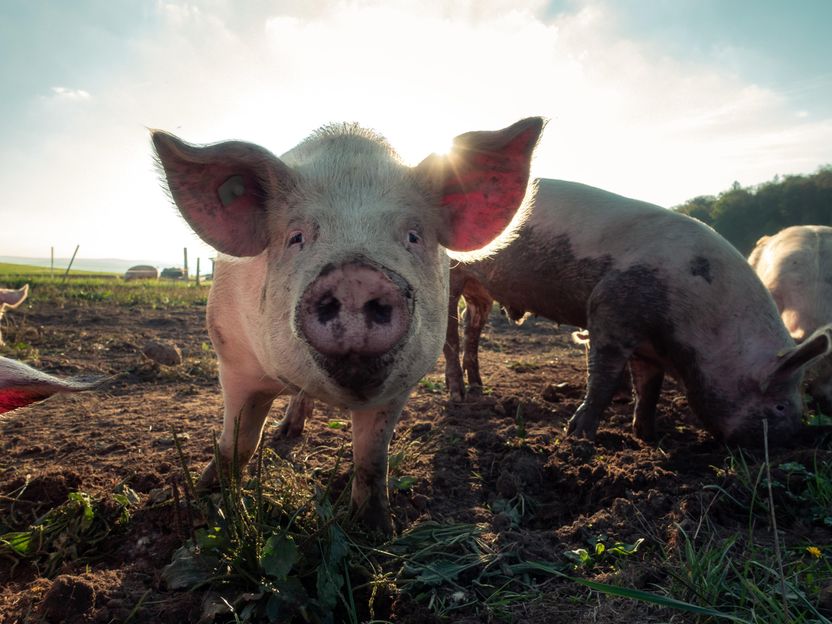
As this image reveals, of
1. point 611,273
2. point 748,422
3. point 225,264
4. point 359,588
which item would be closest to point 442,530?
point 359,588

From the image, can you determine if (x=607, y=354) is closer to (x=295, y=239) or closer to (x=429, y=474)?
(x=429, y=474)

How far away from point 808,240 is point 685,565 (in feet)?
17.4

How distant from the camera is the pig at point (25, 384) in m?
1.05

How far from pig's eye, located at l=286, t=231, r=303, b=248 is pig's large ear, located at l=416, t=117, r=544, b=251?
0.66m

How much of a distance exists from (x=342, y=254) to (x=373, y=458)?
44.7 inches

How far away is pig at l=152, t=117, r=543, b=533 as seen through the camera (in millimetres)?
1819

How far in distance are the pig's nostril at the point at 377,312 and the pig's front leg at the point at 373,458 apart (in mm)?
869

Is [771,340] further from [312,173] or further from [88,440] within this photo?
[88,440]

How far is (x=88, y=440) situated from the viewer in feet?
12.2

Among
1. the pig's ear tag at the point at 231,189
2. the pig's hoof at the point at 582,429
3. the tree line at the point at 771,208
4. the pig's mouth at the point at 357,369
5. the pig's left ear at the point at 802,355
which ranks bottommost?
the pig's hoof at the point at 582,429

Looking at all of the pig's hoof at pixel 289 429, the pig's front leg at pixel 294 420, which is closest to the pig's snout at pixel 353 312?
the pig's front leg at pixel 294 420

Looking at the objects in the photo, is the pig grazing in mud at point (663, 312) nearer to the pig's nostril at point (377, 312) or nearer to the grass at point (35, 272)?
the pig's nostril at point (377, 312)

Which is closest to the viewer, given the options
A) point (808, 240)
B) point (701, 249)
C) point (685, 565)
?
point (685, 565)

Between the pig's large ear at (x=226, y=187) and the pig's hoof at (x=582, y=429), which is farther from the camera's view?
the pig's hoof at (x=582, y=429)
